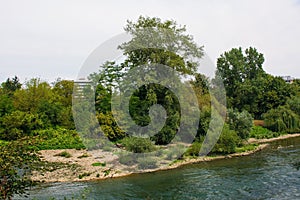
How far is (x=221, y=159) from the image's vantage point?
22734mm

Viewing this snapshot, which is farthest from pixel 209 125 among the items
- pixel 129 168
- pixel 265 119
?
pixel 265 119

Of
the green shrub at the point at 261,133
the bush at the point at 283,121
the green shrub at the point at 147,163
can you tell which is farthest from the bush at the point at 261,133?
the green shrub at the point at 147,163

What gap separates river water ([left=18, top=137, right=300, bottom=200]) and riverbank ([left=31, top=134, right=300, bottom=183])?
103 centimetres

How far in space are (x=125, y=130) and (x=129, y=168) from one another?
8153 mm

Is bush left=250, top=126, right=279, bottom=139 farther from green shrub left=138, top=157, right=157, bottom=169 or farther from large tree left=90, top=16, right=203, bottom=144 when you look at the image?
green shrub left=138, top=157, right=157, bottom=169

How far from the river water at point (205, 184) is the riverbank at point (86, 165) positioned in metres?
1.03

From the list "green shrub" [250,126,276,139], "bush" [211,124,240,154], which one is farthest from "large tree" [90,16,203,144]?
"green shrub" [250,126,276,139]

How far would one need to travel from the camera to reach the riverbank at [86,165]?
18766mm

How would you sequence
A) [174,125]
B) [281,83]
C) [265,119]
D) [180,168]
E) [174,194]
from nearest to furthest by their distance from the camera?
1. [174,194]
2. [180,168]
3. [174,125]
4. [265,119]
5. [281,83]

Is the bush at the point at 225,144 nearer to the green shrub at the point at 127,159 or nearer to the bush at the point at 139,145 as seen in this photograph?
the bush at the point at 139,145

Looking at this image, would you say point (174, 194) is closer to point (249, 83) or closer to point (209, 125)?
point (209, 125)

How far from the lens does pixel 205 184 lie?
16250mm

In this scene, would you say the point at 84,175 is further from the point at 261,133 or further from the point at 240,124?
the point at 261,133

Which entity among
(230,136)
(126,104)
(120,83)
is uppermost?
(120,83)
